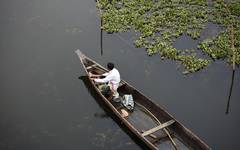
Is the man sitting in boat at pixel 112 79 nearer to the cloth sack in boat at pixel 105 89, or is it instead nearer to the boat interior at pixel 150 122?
the cloth sack in boat at pixel 105 89

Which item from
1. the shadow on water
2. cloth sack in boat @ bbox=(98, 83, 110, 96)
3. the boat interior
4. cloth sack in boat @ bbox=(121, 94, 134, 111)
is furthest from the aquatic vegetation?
cloth sack in boat @ bbox=(98, 83, 110, 96)

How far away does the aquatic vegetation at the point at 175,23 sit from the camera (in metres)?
17.7

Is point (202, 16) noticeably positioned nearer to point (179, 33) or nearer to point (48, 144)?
point (179, 33)

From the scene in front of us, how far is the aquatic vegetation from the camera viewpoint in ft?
58.0

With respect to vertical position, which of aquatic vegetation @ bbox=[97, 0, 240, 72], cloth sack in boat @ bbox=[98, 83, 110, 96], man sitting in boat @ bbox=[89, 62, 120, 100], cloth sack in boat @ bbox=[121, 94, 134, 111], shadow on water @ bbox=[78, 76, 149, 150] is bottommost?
shadow on water @ bbox=[78, 76, 149, 150]

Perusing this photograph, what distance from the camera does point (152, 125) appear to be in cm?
1443

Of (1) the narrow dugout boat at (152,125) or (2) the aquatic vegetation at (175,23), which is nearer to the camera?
(1) the narrow dugout boat at (152,125)

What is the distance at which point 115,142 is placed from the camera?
1421 centimetres

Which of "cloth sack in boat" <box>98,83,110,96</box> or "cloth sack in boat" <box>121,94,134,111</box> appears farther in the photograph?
"cloth sack in boat" <box>98,83,110,96</box>

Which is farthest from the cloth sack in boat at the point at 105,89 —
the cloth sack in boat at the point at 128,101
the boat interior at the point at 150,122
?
the cloth sack in boat at the point at 128,101

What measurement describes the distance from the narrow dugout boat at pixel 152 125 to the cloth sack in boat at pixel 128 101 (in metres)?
0.17

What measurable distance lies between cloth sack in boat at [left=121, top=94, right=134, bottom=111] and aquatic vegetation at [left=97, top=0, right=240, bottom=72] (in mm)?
3374

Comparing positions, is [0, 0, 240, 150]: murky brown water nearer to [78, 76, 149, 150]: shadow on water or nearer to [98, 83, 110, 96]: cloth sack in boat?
[78, 76, 149, 150]: shadow on water

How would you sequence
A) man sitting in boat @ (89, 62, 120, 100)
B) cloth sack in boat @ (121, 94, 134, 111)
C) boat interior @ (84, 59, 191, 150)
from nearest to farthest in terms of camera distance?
boat interior @ (84, 59, 191, 150) → man sitting in boat @ (89, 62, 120, 100) → cloth sack in boat @ (121, 94, 134, 111)
